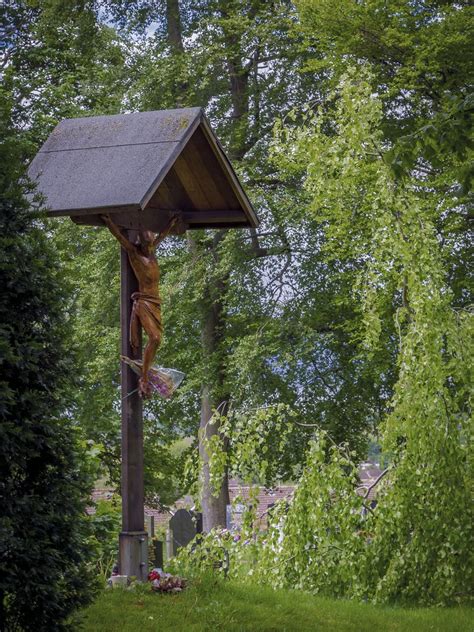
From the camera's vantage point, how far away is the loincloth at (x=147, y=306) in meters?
6.91

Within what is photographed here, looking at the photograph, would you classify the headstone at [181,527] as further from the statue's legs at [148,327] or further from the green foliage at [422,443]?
the statue's legs at [148,327]

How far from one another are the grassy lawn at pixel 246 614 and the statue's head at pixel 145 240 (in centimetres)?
227

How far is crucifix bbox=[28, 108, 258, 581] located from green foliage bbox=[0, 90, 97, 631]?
3.84ft

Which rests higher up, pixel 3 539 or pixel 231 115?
pixel 231 115

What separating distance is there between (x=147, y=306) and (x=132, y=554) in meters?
1.64

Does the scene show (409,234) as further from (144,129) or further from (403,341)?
(144,129)

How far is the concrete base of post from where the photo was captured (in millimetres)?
6586

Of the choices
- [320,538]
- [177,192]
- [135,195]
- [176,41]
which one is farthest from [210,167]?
[176,41]

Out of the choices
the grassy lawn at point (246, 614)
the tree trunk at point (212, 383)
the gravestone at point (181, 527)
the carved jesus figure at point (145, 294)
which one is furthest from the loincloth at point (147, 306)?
the tree trunk at point (212, 383)

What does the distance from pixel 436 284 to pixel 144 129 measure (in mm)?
3343

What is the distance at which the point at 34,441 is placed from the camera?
4.90 m

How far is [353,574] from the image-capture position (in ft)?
27.0

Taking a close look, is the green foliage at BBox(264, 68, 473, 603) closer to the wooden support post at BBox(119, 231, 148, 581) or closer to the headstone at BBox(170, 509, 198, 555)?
the wooden support post at BBox(119, 231, 148, 581)

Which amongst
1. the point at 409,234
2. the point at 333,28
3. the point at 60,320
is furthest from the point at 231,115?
the point at 60,320
